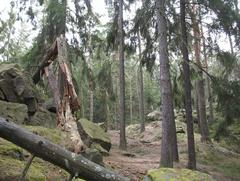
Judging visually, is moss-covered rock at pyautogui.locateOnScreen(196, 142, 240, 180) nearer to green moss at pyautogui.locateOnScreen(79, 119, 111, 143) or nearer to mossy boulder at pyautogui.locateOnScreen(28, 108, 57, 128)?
green moss at pyautogui.locateOnScreen(79, 119, 111, 143)

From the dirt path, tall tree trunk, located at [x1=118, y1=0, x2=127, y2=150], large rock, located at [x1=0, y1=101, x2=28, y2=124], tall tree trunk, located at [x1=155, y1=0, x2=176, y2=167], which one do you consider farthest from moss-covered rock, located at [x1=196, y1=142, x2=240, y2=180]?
large rock, located at [x1=0, y1=101, x2=28, y2=124]

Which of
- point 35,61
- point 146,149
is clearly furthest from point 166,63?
point 146,149

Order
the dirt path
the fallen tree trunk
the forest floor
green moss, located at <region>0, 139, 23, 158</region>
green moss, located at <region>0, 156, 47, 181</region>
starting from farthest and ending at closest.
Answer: the forest floor < the dirt path < green moss, located at <region>0, 139, 23, 158</region> < green moss, located at <region>0, 156, 47, 181</region> < the fallen tree trunk

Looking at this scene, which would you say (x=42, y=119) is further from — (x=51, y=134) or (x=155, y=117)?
(x=155, y=117)

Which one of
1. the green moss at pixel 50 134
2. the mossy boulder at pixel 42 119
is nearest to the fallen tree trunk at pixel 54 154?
the green moss at pixel 50 134

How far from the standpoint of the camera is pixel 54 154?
351cm

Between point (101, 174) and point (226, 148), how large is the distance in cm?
1742

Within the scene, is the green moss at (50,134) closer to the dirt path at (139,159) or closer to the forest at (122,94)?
the forest at (122,94)

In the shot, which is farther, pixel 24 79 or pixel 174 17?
pixel 174 17

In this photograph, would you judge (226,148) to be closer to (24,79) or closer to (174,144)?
(174,144)

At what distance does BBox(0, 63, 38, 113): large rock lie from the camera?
9.97 meters

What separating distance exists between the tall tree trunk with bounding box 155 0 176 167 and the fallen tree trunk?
22.2ft

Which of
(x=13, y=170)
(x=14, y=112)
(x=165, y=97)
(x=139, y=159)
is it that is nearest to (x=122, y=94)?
(x=139, y=159)

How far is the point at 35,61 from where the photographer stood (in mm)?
15188
